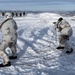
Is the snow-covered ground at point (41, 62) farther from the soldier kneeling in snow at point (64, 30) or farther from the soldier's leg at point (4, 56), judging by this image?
the soldier kneeling in snow at point (64, 30)

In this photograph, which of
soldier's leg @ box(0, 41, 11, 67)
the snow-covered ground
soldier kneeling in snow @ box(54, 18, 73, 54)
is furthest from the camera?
soldier kneeling in snow @ box(54, 18, 73, 54)

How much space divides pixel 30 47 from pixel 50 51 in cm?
160

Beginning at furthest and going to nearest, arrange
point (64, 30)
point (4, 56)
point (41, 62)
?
point (64, 30) < point (41, 62) < point (4, 56)

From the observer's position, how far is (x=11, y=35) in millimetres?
10281

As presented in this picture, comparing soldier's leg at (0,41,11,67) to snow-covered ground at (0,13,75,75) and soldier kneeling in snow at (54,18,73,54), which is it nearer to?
A: snow-covered ground at (0,13,75,75)

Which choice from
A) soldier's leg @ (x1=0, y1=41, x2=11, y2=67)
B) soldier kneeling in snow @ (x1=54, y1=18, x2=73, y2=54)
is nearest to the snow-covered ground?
soldier's leg @ (x1=0, y1=41, x2=11, y2=67)

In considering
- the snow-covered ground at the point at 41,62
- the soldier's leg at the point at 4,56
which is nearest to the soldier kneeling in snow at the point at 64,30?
the snow-covered ground at the point at 41,62

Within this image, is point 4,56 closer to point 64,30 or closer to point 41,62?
point 41,62

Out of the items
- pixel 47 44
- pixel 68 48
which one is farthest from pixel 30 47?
pixel 68 48

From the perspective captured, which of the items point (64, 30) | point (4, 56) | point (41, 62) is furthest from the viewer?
point (64, 30)

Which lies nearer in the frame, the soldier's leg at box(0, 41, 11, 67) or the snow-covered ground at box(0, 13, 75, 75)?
the snow-covered ground at box(0, 13, 75, 75)

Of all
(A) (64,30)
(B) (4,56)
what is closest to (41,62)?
(B) (4,56)

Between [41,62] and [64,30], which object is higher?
[64,30]

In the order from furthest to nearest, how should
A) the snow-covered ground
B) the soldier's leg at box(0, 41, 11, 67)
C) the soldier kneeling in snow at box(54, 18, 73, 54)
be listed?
the soldier kneeling in snow at box(54, 18, 73, 54)
the soldier's leg at box(0, 41, 11, 67)
the snow-covered ground
